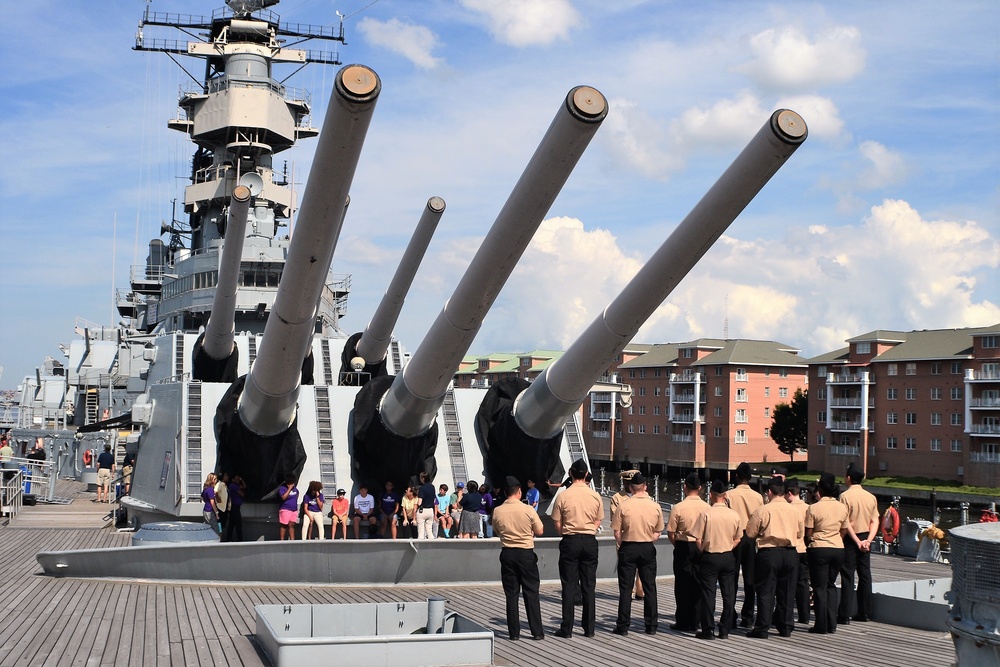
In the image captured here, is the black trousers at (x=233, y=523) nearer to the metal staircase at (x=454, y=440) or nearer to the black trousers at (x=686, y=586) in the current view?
the metal staircase at (x=454, y=440)

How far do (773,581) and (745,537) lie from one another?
488 mm

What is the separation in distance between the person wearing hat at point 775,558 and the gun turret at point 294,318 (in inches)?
138

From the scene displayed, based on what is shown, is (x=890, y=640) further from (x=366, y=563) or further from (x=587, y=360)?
(x=366, y=563)

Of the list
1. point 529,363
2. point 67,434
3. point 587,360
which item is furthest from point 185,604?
point 529,363

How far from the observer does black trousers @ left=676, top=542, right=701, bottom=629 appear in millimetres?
7176

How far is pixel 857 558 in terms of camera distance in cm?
765

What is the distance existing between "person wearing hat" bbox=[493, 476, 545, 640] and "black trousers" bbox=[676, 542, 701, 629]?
1071 mm

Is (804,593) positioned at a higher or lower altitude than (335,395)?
lower

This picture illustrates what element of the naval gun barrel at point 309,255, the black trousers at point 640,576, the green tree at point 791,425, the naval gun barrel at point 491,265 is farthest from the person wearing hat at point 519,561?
the green tree at point 791,425

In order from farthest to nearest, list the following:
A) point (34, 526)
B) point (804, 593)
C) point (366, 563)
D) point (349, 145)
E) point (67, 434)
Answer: point (67, 434) → point (34, 526) → point (366, 563) → point (804, 593) → point (349, 145)

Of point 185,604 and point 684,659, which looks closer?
point 684,659

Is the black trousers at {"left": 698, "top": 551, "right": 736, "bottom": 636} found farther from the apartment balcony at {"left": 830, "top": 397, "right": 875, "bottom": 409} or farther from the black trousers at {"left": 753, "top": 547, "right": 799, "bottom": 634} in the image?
the apartment balcony at {"left": 830, "top": 397, "right": 875, "bottom": 409}

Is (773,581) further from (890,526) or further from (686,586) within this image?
(890,526)

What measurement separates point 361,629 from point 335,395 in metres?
5.06
